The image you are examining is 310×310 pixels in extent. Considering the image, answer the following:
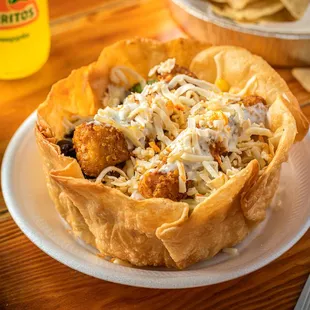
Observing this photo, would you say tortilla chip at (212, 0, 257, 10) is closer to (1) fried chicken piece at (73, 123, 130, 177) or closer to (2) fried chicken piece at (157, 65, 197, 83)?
(2) fried chicken piece at (157, 65, 197, 83)

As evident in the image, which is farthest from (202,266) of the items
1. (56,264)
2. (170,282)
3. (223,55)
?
(223,55)

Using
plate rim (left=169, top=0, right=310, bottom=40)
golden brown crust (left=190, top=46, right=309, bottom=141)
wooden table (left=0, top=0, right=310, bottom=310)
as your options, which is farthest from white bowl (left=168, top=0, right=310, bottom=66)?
wooden table (left=0, top=0, right=310, bottom=310)

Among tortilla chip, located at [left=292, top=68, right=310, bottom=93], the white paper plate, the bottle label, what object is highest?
the bottle label

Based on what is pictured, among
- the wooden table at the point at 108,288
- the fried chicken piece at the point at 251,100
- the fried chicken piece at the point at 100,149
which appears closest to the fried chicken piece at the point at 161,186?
the fried chicken piece at the point at 100,149

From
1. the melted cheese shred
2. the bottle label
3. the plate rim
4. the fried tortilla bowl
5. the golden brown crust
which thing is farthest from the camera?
the plate rim

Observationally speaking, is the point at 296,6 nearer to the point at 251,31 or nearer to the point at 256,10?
the point at 256,10

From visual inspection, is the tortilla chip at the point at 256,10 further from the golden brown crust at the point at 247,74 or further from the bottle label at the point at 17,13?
the bottle label at the point at 17,13

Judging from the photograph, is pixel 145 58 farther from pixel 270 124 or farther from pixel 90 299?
pixel 90 299

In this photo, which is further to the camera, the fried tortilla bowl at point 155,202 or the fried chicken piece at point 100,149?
the fried chicken piece at point 100,149
